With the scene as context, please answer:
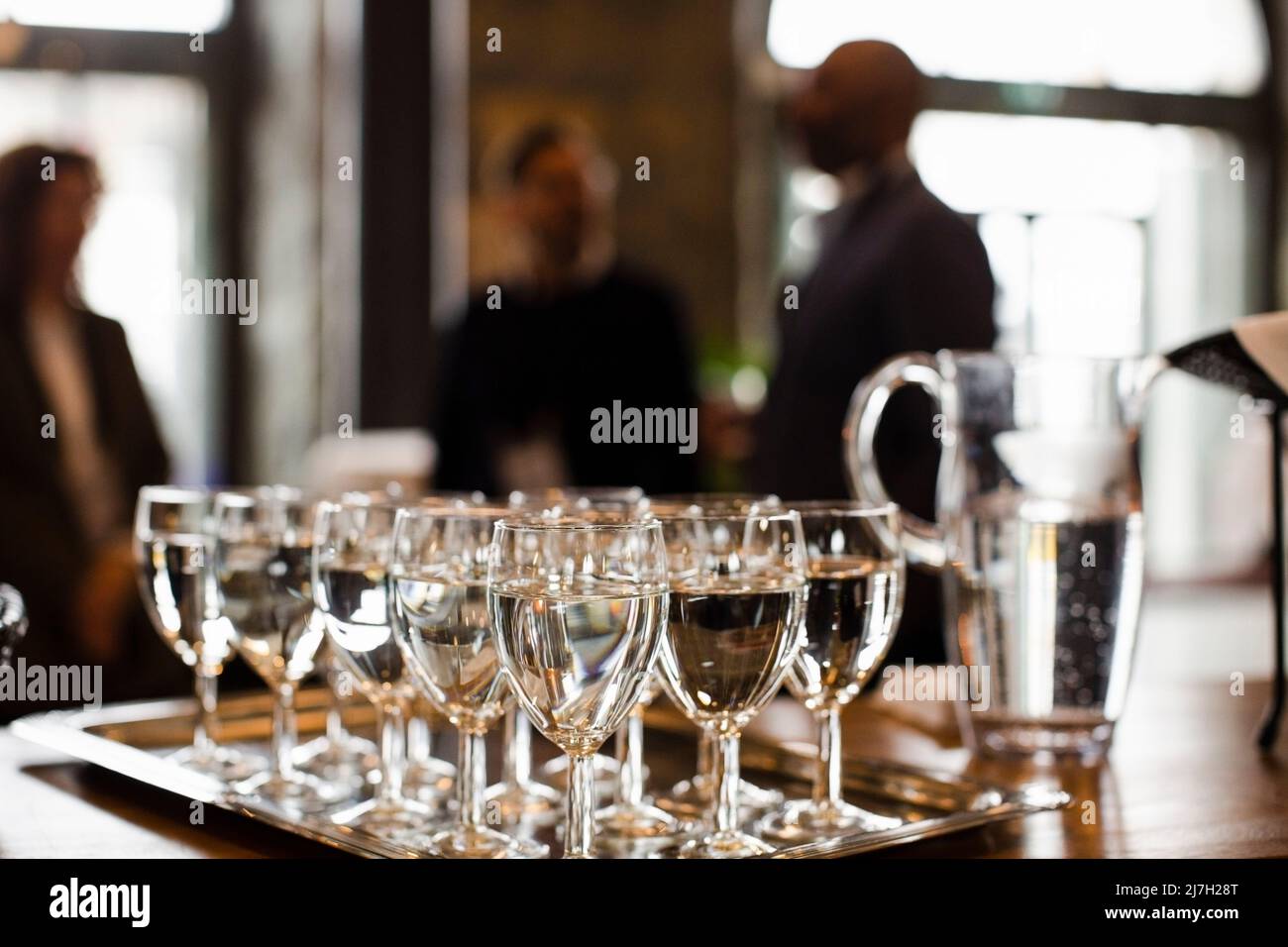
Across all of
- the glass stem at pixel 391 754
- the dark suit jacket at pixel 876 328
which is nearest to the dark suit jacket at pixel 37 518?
the dark suit jacket at pixel 876 328

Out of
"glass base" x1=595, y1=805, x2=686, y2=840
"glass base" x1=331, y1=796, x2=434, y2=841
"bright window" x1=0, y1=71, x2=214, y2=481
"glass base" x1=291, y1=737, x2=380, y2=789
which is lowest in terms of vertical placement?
"glass base" x1=291, y1=737, x2=380, y2=789

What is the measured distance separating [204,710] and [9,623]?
0.18m

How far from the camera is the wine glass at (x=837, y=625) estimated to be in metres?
0.87

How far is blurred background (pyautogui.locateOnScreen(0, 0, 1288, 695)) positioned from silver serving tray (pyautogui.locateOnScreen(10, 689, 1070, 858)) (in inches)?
94.2

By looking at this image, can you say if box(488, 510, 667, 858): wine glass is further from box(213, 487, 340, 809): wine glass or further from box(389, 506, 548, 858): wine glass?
box(213, 487, 340, 809): wine glass

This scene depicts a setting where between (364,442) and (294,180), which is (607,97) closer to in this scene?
(294,180)

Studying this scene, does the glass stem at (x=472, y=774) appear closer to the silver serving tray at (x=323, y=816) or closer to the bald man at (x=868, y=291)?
the silver serving tray at (x=323, y=816)

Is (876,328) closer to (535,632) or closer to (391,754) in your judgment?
(391,754)

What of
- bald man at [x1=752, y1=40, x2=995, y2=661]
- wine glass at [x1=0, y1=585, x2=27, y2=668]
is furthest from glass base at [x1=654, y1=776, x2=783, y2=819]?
bald man at [x1=752, y1=40, x2=995, y2=661]

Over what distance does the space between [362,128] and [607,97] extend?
1.06 metres

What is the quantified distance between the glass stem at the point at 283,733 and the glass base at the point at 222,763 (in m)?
0.03

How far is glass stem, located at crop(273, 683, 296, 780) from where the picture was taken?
0.96 meters

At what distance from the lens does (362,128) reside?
4730 mm
